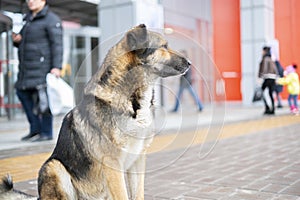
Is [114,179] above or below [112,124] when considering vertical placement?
below

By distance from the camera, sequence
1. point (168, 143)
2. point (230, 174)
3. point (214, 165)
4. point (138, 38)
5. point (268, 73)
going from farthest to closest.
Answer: point (268, 73), point (214, 165), point (230, 174), point (168, 143), point (138, 38)

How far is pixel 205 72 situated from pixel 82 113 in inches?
40.1

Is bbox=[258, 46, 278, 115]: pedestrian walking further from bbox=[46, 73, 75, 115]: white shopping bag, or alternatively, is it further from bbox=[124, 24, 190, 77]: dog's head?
bbox=[124, 24, 190, 77]: dog's head

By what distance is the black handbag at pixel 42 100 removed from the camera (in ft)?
20.3

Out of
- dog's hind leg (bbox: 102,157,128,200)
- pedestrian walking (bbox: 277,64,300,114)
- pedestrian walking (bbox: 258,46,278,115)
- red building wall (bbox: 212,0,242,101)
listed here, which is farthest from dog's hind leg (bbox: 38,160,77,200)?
red building wall (bbox: 212,0,242,101)

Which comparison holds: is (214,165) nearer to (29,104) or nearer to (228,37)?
(29,104)

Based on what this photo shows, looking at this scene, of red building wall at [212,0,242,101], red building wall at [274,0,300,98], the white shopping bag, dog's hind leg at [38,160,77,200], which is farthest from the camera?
red building wall at [212,0,242,101]

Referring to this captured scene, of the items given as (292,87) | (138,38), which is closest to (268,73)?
(292,87)

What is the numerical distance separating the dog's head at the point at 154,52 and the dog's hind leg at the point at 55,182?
898mm

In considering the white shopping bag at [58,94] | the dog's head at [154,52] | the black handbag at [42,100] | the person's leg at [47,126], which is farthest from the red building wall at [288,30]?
the dog's head at [154,52]

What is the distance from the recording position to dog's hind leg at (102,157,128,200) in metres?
2.54

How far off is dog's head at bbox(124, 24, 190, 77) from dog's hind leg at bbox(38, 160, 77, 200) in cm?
90

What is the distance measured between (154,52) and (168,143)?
809 mm

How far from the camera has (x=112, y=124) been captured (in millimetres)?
2488
